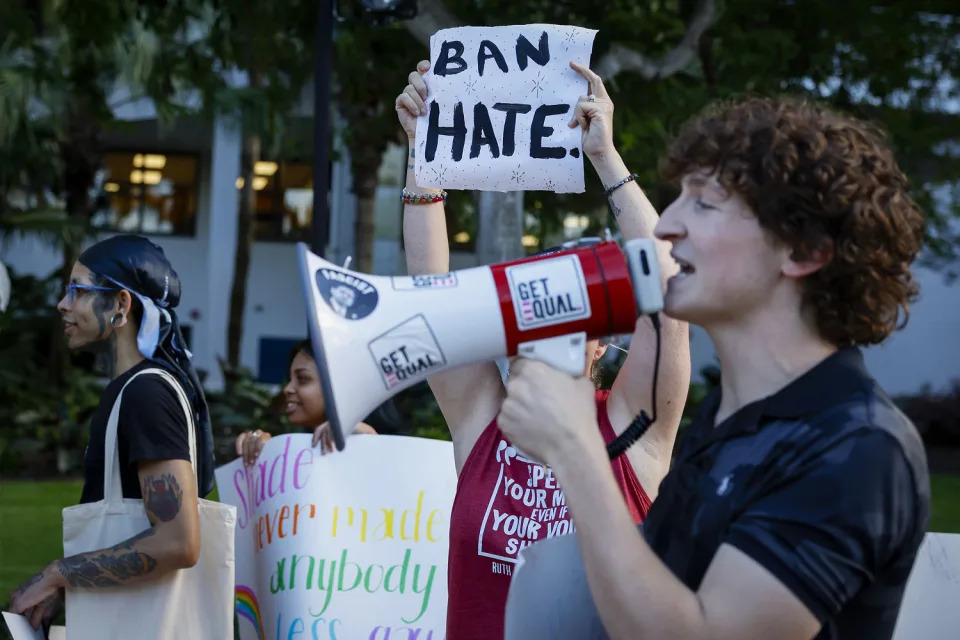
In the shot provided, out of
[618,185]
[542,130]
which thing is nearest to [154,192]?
[542,130]

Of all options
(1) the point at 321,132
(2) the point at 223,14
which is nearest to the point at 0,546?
(1) the point at 321,132

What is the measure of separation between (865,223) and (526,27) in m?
1.14

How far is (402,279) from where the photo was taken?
5.53 feet

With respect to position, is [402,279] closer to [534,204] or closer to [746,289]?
[746,289]

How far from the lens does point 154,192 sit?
75.0 feet

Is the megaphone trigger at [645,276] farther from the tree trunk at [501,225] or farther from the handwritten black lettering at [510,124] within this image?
the tree trunk at [501,225]

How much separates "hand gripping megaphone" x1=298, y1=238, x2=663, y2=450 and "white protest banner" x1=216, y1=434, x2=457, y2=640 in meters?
1.87

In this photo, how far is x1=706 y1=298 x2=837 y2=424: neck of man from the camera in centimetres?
162

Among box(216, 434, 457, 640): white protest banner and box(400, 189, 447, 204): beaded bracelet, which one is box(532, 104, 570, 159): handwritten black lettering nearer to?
box(400, 189, 447, 204): beaded bracelet

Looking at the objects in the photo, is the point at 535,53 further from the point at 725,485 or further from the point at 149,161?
the point at 149,161

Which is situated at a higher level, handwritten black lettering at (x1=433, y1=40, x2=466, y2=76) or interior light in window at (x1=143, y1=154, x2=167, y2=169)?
interior light in window at (x1=143, y1=154, x2=167, y2=169)

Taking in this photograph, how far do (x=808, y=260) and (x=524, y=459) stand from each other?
3.11ft

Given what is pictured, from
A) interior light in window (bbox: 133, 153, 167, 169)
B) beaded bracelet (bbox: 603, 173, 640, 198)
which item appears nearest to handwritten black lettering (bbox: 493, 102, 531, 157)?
beaded bracelet (bbox: 603, 173, 640, 198)

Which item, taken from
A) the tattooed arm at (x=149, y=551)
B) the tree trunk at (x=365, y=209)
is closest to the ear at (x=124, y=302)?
the tattooed arm at (x=149, y=551)
